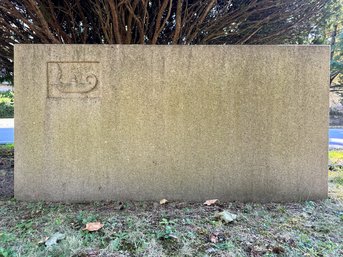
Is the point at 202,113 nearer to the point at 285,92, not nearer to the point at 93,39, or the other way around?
the point at 285,92

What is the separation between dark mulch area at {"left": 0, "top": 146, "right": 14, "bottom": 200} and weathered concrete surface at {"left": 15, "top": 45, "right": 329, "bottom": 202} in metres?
0.35

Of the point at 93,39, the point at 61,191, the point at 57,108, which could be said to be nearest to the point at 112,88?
the point at 57,108

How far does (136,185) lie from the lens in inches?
118

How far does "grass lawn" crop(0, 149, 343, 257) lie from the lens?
203cm

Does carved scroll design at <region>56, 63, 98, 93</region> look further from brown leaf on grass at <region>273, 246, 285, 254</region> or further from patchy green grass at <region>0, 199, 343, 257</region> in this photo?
brown leaf on grass at <region>273, 246, 285, 254</region>

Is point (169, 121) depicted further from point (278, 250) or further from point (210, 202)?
point (278, 250)

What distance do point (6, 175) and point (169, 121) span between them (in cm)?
251

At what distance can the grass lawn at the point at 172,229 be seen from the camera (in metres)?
2.03

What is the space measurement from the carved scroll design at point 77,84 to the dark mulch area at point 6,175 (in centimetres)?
132

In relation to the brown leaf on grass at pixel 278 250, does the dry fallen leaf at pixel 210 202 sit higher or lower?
higher

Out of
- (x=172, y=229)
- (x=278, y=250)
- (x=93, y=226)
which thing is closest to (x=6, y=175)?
(x=93, y=226)

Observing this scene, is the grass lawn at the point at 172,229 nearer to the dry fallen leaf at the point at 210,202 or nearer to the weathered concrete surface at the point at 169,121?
the dry fallen leaf at the point at 210,202

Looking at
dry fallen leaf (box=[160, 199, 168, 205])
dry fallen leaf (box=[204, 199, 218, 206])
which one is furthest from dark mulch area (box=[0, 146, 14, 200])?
dry fallen leaf (box=[204, 199, 218, 206])

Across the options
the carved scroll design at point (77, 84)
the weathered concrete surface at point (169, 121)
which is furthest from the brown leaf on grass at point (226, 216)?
the carved scroll design at point (77, 84)
